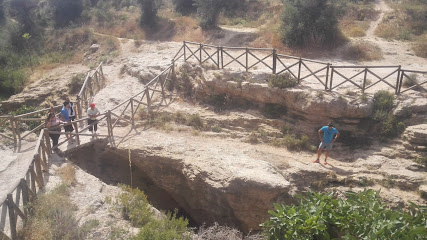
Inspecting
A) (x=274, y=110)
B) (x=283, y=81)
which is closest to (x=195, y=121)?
(x=274, y=110)

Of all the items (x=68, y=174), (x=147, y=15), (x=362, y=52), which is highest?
(x=147, y=15)

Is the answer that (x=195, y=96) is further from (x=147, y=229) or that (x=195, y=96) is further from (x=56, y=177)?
(x=147, y=229)

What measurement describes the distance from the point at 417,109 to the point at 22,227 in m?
11.0

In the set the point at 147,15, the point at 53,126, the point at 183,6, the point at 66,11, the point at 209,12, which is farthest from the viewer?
the point at 66,11

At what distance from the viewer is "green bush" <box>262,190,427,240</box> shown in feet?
16.9

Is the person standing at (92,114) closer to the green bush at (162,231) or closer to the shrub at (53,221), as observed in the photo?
the shrub at (53,221)

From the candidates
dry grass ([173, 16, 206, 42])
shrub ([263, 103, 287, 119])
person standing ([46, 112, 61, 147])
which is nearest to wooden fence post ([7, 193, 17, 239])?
person standing ([46, 112, 61, 147])

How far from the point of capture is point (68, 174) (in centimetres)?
921

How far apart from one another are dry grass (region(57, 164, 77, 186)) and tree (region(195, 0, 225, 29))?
1467 cm

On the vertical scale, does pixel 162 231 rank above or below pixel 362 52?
below

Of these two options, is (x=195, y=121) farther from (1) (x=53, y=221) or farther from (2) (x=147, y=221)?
(1) (x=53, y=221)

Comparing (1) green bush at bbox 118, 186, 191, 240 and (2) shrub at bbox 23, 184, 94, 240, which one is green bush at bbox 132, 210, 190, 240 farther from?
(2) shrub at bbox 23, 184, 94, 240

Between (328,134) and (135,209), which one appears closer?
(135,209)

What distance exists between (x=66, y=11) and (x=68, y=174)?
2488 cm
